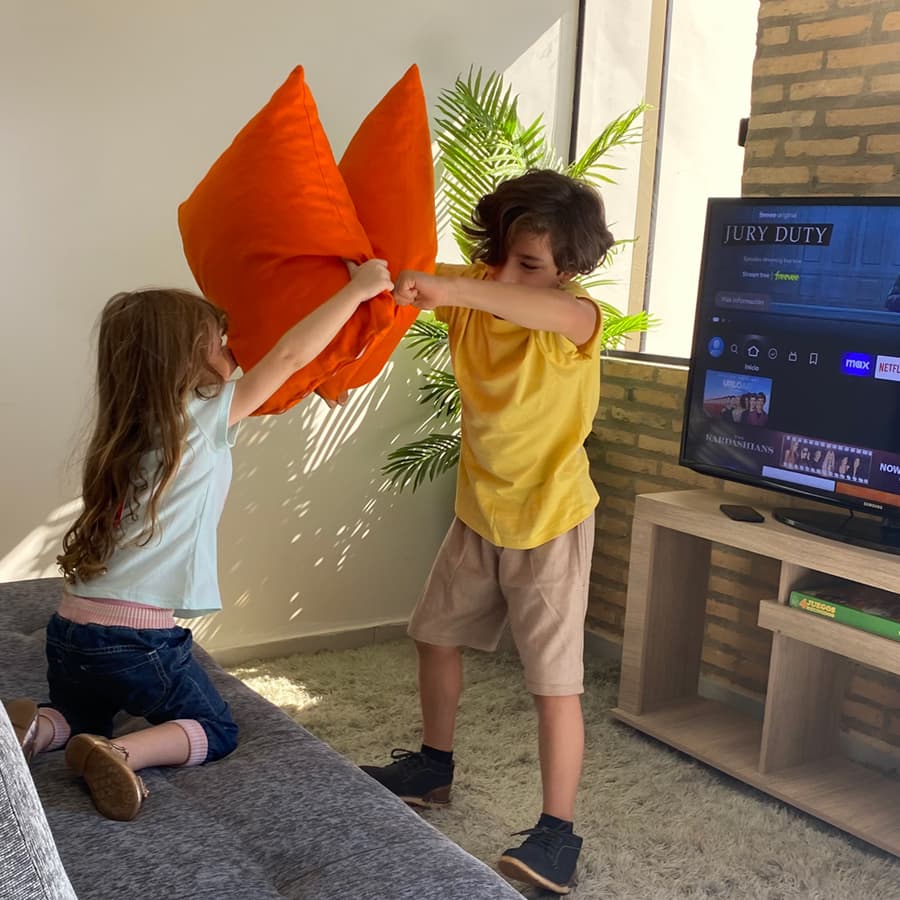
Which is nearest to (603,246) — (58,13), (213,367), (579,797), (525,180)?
(525,180)

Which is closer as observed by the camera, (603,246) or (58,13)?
(603,246)

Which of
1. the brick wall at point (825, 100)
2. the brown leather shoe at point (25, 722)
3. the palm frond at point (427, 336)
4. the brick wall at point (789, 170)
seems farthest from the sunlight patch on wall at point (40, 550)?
the brick wall at point (825, 100)

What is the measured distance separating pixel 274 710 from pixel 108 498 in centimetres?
48

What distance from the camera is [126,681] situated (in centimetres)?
178

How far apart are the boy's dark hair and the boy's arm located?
85 mm

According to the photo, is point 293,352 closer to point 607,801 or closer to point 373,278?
point 373,278

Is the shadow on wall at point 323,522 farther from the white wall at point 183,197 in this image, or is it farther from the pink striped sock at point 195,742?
the pink striped sock at point 195,742

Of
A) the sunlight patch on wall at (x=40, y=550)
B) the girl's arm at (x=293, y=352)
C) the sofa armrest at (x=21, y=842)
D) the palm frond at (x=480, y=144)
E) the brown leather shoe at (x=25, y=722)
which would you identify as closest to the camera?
the sofa armrest at (x=21, y=842)

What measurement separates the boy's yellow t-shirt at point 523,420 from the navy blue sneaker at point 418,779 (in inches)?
22.5

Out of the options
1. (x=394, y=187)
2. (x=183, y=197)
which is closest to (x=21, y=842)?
(x=394, y=187)

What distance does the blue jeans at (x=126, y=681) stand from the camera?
1777 millimetres

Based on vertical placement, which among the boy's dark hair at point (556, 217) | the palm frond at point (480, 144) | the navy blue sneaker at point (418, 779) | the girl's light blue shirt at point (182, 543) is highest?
the palm frond at point (480, 144)

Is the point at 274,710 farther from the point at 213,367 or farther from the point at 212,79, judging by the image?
the point at 212,79

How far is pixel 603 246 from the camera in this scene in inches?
86.4
